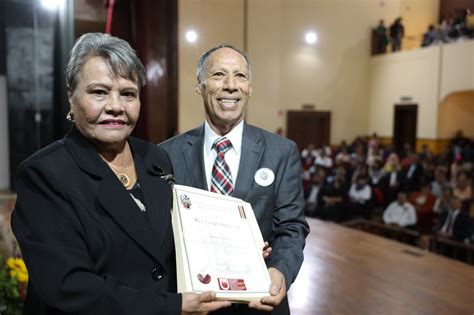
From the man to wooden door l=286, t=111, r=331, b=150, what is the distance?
10681 millimetres

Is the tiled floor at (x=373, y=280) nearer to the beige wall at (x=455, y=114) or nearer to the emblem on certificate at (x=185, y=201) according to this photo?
the emblem on certificate at (x=185, y=201)

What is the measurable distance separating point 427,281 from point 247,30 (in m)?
8.83

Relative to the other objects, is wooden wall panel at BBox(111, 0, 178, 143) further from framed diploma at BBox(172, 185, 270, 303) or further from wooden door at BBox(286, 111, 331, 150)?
wooden door at BBox(286, 111, 331, 150)

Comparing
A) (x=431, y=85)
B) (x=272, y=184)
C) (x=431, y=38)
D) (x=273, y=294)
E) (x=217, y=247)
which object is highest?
(x=431, y=38)

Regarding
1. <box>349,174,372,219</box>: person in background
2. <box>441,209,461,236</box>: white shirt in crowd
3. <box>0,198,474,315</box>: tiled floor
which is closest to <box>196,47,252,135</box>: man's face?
<box>0,198,474,315</box>: tiled floor

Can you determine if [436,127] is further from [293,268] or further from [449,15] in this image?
[293,268]

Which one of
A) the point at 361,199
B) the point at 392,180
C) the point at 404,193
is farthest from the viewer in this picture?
the point at 392,180

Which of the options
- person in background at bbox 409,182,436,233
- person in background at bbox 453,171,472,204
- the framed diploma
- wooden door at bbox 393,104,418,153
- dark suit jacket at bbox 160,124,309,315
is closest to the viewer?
the framed diploma

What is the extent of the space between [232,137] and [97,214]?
564mm

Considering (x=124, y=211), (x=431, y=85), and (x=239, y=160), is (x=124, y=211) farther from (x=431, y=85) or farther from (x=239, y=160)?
(x=431, y=85)

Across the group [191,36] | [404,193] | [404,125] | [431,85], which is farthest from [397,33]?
[404,193]

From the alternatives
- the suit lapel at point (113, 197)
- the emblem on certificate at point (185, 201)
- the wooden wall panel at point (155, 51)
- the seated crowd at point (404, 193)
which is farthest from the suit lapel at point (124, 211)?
the seated crowd at point (404, 193)

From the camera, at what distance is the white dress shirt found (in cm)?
138

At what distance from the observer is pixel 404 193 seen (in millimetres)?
5773
